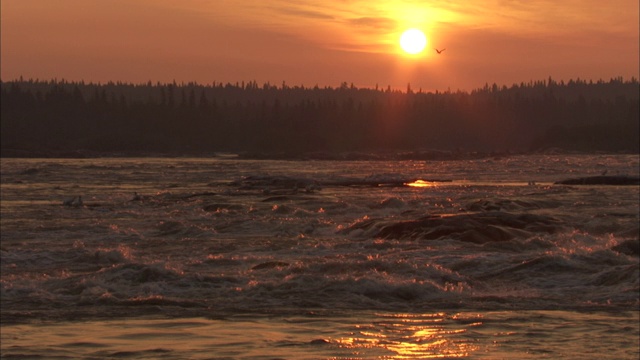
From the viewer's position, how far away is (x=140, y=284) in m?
18.9

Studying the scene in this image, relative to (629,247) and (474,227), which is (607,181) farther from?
(629,247)

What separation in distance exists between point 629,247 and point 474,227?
4.22m

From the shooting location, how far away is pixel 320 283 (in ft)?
61.6

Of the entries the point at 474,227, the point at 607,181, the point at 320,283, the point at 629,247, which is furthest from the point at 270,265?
the point at 607,181

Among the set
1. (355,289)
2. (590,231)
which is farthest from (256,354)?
(590,231)

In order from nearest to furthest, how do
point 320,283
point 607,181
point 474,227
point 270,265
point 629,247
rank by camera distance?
point 320,283, point 270,265, point 629,247, point 474,227, point 607,181

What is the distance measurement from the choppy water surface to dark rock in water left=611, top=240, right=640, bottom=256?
0.26 ft

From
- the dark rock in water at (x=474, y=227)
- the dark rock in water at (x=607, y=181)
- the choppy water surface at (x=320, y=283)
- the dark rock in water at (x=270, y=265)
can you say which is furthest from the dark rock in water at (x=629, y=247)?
the dark rock in water at (x=607, y=181)

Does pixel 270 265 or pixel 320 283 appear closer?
pixel 320 283

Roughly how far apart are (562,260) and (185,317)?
28.8 feet

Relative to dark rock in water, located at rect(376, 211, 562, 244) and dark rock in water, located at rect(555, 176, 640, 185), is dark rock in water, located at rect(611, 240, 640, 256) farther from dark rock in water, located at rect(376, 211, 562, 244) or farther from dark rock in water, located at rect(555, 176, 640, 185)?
dark rock in water, located at rect(555, 176, 640, 185)

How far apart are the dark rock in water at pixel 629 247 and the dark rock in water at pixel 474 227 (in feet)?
8.97

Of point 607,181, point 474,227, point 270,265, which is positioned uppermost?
point 474,227

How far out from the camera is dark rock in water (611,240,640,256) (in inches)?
896
